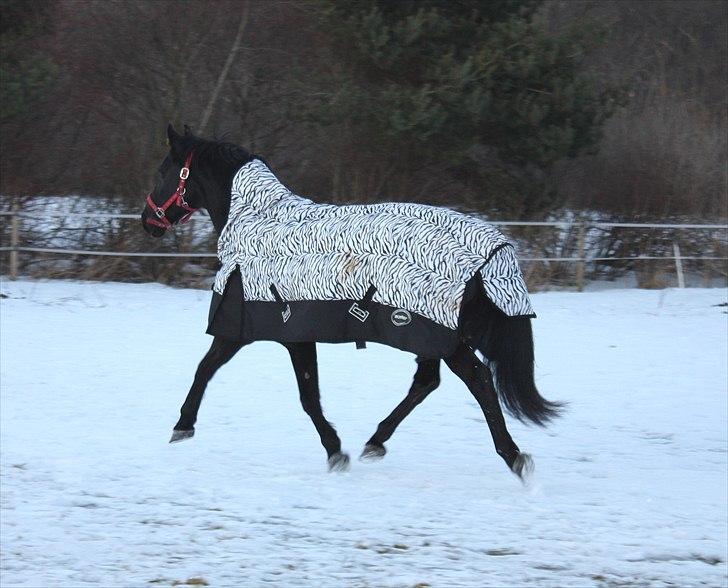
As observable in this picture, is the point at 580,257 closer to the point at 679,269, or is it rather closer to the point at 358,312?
the point at 679,269

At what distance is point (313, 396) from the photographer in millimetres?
5254

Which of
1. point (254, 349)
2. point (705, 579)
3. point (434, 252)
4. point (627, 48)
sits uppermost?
point (627, 48)

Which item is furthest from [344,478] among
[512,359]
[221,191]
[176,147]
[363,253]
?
[176,147]

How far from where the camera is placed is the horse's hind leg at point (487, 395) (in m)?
4.87

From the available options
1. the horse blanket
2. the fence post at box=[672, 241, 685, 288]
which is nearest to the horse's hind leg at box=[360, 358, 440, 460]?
the horse blanket

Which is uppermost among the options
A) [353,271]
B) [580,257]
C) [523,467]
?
[353,271]

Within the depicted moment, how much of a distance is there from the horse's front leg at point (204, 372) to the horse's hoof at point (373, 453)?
837 mm

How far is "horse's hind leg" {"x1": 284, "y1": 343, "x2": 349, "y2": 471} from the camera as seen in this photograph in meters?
5.20

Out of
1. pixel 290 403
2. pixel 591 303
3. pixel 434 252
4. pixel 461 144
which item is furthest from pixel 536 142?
pixel 434 252

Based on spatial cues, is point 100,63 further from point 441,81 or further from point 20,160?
point 441,81

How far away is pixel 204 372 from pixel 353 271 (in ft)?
3.20

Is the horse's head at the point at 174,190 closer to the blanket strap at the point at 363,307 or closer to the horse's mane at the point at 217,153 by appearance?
the horse's mane at the point at 217,153

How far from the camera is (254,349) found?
964 centimetres

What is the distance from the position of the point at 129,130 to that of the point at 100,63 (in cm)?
118
